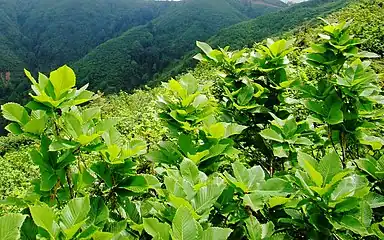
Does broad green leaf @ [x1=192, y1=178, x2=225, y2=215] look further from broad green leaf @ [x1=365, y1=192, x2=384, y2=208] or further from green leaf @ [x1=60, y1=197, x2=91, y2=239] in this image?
broad green leaf @ [x1=365, y1=192, x2=384, y2=208]

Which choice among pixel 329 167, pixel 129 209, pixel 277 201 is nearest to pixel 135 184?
pixel 129 209

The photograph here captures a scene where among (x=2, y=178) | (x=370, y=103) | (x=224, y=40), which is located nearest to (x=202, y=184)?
(x=370, y=103)

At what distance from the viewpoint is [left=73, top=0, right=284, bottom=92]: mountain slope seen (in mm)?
62625

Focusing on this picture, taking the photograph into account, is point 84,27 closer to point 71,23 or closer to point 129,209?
point 71,23

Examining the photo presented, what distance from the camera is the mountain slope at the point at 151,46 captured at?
6262cm

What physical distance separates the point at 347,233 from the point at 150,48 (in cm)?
7910

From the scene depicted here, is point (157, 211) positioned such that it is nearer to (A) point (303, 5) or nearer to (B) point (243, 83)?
(B) point (243, 83)

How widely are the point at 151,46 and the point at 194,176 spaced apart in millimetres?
82034

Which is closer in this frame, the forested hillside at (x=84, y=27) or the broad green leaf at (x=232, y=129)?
the broad green leaf at (x=232, y=129)

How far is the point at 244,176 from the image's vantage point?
104 cm

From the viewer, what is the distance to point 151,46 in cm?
8081

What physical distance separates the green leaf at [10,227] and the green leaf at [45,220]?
54 mm

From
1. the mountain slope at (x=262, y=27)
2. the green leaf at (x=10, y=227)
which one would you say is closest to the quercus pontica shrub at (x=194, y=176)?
the green leaf at (x=10, y=227)

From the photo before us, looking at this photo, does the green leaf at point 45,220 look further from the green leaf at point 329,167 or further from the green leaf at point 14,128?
the green leaf at point 329,167
